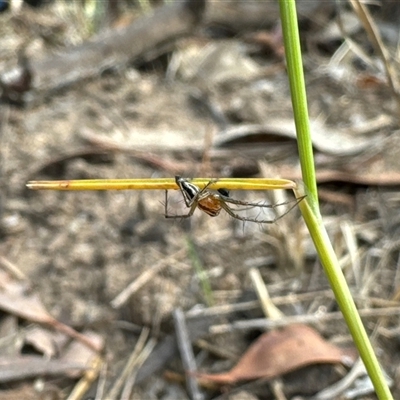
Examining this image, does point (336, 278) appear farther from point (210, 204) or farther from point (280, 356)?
point (280, 356)

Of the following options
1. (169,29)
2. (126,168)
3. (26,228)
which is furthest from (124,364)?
(169,29)

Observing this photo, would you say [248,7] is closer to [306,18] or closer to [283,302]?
[306,18]

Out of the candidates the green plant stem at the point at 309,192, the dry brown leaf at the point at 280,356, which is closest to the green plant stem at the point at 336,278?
the green plant stem at the point at 309,192

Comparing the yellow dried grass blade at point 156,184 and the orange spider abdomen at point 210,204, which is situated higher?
the yellow dried grass blade at point 156,184

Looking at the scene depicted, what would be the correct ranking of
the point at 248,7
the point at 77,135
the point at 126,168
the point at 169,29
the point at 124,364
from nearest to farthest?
the point at 124,364
the point at 126,168
the point at 77,135
the point at 169,29
the point at 248,7

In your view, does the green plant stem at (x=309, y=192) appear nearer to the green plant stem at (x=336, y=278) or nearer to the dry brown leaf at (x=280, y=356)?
the green plant stem at (x=336, y=278)

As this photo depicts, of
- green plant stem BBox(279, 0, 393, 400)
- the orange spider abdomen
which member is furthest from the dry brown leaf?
the orange spider abdomen
